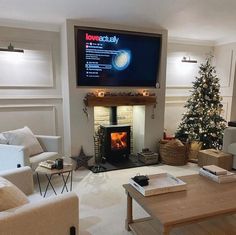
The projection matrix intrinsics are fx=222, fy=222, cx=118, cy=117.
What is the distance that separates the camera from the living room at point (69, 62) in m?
3.20

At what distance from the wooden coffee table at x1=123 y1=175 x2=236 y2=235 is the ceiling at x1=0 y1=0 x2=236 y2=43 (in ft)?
7.42

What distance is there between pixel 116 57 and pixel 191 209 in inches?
113

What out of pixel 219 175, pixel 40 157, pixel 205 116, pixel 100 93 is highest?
pixel 100 93

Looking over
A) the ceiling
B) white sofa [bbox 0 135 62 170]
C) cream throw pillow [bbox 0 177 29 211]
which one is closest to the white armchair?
the ceiling

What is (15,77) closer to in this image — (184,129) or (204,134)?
(184,129)

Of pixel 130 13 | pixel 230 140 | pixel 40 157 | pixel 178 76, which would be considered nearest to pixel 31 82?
pixel 40 157

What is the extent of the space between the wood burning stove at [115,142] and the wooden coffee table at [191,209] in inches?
75.2

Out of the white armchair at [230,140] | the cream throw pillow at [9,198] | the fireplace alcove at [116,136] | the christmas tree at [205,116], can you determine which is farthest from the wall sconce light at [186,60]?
the cream throw pillow at [9,198]

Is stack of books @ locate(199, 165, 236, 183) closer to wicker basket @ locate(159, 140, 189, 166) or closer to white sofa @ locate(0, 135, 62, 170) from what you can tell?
wicker basket @ locate(159, 140, 189, 166)

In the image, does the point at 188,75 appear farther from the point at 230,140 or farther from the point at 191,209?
the point at 191,209

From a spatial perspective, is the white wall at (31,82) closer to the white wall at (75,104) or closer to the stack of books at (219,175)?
the white wall at (75,104)

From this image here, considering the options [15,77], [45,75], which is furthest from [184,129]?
[15,77]

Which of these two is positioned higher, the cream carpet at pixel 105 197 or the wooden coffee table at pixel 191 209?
the wooden coffee table at pixel 191 209

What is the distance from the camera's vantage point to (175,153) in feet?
13.2
